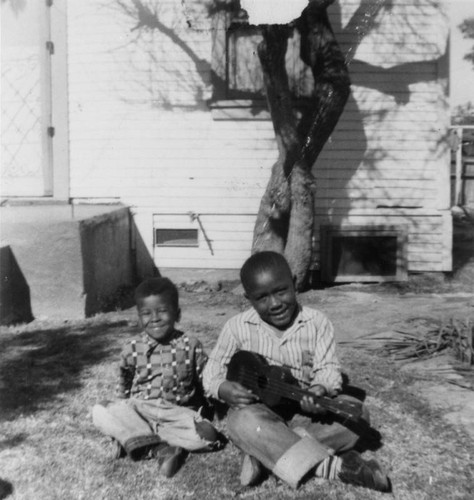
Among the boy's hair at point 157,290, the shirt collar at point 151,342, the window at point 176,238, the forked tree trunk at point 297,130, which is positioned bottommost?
the shirt collar at point 151,342

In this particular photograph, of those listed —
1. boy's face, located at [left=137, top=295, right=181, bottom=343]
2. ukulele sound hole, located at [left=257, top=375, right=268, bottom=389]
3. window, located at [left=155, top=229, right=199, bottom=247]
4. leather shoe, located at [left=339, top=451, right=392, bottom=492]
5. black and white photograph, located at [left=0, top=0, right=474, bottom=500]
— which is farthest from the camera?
window, located at [left=155, top=229, right=199, bottom=247]

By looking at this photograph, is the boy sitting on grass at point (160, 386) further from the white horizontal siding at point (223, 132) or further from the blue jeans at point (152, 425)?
the white horizontal siding at point (223, 132)

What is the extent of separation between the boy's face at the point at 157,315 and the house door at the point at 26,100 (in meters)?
5.94

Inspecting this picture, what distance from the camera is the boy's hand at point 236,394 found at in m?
3.39

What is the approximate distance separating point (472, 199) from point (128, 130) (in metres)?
11.0

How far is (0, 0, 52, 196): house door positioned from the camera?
901 centimetres

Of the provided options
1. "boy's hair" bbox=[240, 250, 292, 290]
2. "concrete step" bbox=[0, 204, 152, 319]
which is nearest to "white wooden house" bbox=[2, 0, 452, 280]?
"concrete step" bbox=[0, 204, 152, 319]

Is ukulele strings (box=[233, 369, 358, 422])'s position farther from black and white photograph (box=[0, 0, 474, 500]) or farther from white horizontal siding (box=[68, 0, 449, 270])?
white horizontal siding (box=[68, 0, 449, 270])

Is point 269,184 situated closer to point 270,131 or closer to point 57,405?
point 270,131

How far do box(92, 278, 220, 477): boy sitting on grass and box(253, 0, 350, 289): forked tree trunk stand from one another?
14.5 feet

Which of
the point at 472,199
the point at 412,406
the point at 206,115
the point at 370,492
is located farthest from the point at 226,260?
the point at 472,199

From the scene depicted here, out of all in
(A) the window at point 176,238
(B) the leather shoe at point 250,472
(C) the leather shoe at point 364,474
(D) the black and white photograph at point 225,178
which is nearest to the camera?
(C) the leather shoe at point 364,474

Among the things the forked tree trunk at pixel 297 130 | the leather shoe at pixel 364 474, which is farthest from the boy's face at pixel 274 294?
the forked tree trunk at pixel 297 130

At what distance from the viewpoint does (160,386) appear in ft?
12.3
